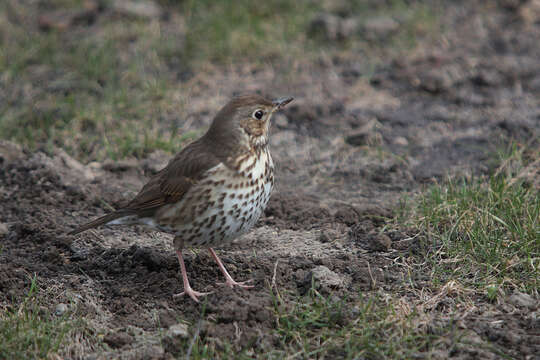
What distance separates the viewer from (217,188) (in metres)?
4.86

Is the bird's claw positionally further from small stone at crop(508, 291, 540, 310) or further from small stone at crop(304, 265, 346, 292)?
small stone at crop(508, 291, 540, 310)

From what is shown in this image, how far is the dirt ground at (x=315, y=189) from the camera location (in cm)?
470

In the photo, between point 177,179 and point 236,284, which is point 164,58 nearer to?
point 177,179

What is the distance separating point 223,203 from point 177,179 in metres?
0.43

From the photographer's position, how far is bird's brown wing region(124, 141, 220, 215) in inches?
196

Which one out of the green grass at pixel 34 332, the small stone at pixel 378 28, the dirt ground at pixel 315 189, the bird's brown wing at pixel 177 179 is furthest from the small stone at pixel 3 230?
the small stone at pixel 378 28

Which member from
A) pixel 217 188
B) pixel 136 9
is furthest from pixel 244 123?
pixel 136 9

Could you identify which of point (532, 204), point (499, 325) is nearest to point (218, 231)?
point (499, 325)

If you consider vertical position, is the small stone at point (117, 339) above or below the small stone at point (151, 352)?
below

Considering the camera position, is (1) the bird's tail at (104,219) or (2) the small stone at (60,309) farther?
(1) the bird's tail at (104,219)

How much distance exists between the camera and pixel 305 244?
560 centimetres

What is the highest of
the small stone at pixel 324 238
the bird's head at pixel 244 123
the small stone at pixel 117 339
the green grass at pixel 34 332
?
the bird's head at pixel 244 123

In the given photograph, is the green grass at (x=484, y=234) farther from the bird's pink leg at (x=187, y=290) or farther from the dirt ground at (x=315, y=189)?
the bird's pink leg at (x=187, y=290)

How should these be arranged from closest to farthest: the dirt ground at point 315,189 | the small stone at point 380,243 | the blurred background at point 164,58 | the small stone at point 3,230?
the dirt ground at point 315,189, the small stone at point 380,243, the small stone at point 3,230, the blurred background at point 164,58
